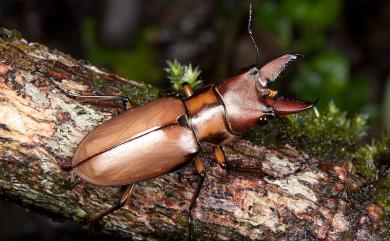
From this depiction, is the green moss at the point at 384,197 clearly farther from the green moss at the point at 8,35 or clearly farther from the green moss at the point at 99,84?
the green moss at the point at 8,35

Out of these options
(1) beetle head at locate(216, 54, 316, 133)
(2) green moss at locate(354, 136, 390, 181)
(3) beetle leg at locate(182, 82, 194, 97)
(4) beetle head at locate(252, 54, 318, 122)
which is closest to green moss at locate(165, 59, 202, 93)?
(3) beetle leg at locate(182, 82, 194, 97)

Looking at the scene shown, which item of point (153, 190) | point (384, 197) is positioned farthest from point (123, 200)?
point (384, 197)

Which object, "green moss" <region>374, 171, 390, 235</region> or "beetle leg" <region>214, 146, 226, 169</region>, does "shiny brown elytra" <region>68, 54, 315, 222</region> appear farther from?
"green moss" <region>374, 171, 390, 235</region>

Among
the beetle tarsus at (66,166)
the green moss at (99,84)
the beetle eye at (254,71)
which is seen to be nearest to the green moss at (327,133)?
the beetle eye at (254,71)

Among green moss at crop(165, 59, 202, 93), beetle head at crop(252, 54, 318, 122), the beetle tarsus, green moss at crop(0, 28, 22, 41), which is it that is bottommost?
the beetle tarsus

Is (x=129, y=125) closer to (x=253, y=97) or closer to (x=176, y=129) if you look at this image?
(x=176, y=129)
